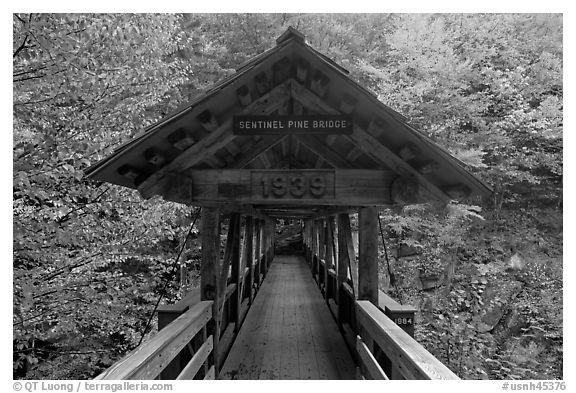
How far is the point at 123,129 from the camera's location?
561 cm

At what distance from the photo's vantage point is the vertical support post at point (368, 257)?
4078 mm

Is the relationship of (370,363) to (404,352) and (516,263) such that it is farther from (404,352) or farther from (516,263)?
(516,263)

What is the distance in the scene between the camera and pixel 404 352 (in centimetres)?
227

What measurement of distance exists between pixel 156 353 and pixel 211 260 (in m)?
1.57

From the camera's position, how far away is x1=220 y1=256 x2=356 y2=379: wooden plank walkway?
13.7 ft

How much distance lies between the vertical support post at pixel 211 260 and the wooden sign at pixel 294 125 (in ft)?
4.12

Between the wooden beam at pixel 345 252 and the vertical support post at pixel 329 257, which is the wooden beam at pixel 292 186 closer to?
the wooden beam at pixel 345 252

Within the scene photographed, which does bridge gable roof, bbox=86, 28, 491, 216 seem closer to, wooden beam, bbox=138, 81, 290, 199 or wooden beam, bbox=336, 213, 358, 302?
wooden beam, bbox=138, 81, 290, 199

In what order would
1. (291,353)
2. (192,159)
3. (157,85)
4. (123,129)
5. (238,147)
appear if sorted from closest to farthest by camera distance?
(192,159) < (238,147) < (291,353) < (123,129) < (157,85)

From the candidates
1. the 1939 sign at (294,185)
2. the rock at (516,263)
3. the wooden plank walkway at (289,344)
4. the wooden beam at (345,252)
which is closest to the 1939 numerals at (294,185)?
the 1939 sign at (294,185)

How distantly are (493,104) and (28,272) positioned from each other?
11.6 m

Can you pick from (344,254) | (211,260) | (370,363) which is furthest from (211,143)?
(344,254)
